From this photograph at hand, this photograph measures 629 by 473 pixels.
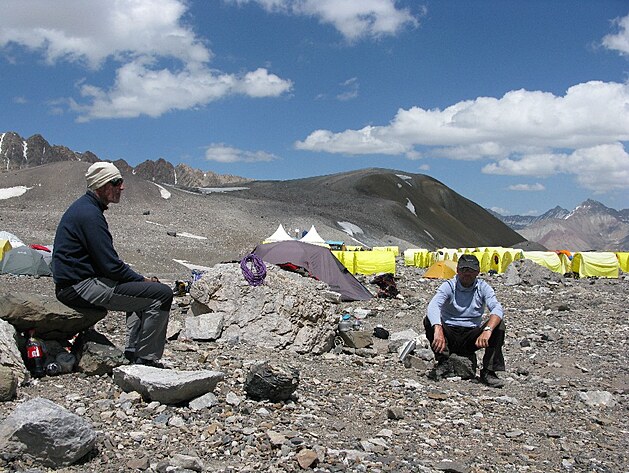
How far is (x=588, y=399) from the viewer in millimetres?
7043

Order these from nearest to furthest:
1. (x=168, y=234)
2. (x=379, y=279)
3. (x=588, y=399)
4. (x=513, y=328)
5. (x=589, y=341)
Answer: (x=588, y=399) < (x=589, y=341) < (x=513, y=328) < (x=379, y=279) < (x=168, y=234)

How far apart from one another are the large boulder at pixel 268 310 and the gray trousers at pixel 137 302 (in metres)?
2.87

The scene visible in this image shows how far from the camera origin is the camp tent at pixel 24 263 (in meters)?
18.0

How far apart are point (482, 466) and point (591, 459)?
1.15m

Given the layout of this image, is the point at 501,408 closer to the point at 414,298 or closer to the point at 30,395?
the point at 30,395

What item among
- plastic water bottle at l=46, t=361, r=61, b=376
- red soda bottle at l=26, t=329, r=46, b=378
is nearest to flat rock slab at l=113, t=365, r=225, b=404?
plastic water bottle at l=46, t=361, r=61, b=376

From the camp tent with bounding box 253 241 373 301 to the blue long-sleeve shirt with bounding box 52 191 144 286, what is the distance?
498 inches

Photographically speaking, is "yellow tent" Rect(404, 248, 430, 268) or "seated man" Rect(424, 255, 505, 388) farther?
"yellow tent" Rect(404, 248, 430, 268)

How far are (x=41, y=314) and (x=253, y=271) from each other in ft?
14.4

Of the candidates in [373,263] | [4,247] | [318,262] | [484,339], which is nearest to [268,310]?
[484,339]

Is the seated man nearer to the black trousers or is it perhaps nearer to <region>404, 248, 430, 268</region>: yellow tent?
the black trousers

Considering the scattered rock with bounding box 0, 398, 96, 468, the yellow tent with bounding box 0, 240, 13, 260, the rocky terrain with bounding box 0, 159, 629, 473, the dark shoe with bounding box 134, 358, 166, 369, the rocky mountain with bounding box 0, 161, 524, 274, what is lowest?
the rocky terrain with bounding box 0, 159, 629, 473

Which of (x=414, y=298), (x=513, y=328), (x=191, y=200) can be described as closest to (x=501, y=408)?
(x=513, y=328)

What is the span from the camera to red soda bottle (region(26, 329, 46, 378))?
559 centimetres
